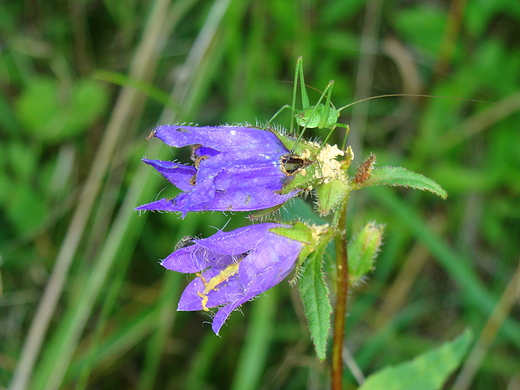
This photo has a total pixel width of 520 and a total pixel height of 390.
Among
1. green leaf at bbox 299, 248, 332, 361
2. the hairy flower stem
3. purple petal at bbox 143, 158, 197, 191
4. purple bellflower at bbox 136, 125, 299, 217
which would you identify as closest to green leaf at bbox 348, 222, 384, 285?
the hairy flower stem

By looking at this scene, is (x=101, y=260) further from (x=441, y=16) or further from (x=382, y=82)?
(x=441, y=16)

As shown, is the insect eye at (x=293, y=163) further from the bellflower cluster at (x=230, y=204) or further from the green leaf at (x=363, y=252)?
the green leaf at (x=363, y=252)

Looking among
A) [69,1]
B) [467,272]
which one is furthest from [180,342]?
[69,1]

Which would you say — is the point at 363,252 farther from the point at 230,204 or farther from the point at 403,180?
the point at 230,204

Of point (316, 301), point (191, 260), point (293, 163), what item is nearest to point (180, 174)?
point (191, 260)

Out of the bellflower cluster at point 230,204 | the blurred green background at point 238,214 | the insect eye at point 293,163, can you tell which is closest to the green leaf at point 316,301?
the bellflower cluster at point 230,204

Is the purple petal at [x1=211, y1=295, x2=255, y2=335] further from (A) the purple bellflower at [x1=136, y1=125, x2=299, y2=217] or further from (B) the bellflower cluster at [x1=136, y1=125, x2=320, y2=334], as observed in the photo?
(A) the purple bellflower at [x1=136, y1=125, x2=299, y2=217]
